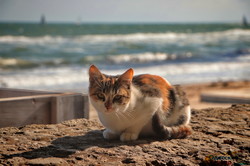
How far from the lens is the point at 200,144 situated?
3.19 metres

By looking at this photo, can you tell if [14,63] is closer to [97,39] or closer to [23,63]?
[23,63]

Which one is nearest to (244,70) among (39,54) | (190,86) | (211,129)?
(190,86)

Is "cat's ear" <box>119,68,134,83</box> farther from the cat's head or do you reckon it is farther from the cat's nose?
the cat's nose

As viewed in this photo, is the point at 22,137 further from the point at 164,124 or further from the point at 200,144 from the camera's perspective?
the point at 200,144

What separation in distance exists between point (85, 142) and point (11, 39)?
23.4 metres

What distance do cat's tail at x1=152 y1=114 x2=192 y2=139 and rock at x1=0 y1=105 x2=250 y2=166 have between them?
0.06m

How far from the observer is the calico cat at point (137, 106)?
281 cm

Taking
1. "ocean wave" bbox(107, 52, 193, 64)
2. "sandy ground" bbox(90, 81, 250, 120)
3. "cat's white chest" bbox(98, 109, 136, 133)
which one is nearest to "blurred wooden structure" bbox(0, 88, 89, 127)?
"cat's white chest" bbox(98, 109, 136, 133)

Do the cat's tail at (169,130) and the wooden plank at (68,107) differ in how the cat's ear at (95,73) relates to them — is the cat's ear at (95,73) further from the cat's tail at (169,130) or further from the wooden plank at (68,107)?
the wooden plank at (68,107)

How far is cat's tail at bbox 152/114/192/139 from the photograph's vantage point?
3.05 meters

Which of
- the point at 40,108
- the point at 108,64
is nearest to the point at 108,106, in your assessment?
the point at 40,108

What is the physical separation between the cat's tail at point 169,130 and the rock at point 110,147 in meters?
0.06

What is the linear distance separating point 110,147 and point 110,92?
1.71ft

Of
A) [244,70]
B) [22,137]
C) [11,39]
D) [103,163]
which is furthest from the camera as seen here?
[11,39]
